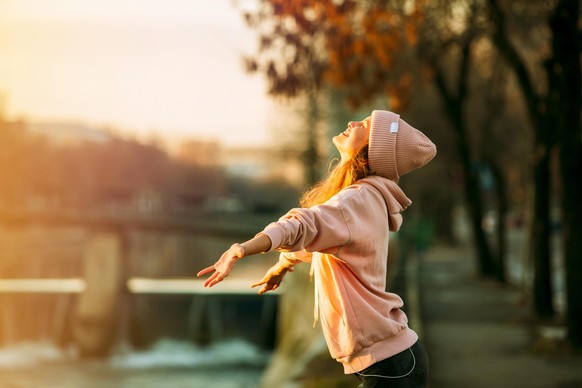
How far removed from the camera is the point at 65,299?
135 ft

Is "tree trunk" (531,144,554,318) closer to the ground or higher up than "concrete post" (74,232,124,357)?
higher up

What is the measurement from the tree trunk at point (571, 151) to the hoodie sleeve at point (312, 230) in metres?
9.22

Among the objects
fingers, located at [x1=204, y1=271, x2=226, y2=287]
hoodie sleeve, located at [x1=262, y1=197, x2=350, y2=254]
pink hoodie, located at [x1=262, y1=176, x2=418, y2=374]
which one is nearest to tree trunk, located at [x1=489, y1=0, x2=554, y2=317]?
pink hoodie, located at [x1=262, y1=176, x2=418, y2=374]

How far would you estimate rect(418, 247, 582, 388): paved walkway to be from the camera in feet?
36.9

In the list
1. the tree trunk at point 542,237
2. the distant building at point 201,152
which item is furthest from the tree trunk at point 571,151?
the distant building at point 201,152

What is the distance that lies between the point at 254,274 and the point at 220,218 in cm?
1462

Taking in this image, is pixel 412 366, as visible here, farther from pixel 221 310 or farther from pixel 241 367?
pixel 221 310

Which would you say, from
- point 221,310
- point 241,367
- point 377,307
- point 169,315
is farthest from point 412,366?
point 169,315

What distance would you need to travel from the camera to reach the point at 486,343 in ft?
47.6

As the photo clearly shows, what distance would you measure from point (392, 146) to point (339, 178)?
0.24m

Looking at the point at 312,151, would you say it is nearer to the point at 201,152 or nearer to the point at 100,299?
the point at 100,299

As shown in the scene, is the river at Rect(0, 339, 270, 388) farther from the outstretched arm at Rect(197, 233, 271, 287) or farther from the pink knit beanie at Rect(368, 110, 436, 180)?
the outstretched arm at Rect(197, 233, 271, 287)

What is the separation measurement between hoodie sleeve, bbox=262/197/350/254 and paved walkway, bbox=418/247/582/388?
6.72m

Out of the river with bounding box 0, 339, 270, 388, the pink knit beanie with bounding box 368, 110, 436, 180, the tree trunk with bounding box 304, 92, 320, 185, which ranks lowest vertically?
the river with bounding box 0, 339, 270, 388
